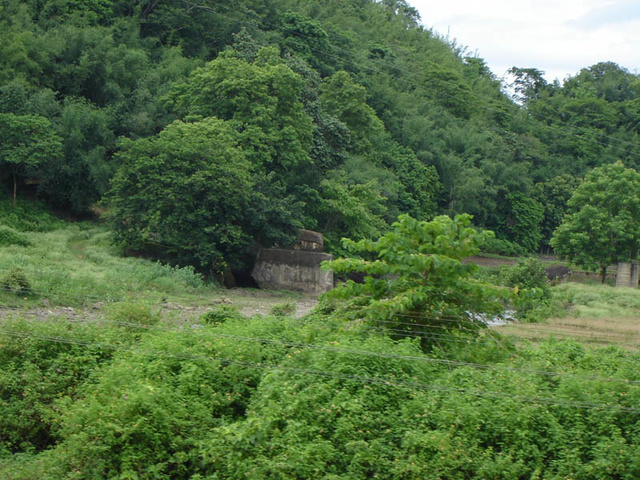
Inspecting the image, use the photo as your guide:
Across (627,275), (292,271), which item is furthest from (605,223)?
(292,271)

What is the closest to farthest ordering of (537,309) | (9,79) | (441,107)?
(537,309)
(9,79)
(441,107)

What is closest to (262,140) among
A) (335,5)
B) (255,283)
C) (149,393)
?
(255,283)

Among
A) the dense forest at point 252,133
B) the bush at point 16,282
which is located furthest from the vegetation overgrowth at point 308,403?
the dense forest at point 252,133

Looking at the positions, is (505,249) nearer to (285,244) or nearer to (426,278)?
(285,244)

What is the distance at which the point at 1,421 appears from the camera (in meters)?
14.4

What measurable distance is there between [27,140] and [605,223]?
32618mm

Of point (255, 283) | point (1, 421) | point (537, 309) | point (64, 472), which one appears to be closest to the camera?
point (64, 472)

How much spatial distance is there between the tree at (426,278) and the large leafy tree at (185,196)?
19.3 metres

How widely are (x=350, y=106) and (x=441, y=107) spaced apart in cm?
2578

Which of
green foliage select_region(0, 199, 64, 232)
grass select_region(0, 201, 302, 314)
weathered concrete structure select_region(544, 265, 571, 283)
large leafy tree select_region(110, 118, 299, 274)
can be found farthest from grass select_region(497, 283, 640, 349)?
green foliage select_region(0, 199, 64, 232)

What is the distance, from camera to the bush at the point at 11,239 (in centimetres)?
3133

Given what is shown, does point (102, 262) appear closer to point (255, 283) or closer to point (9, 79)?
point (255, 283)

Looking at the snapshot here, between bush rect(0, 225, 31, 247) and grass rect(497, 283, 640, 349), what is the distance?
20688 millimetres

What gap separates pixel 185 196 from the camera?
33.5 meters
